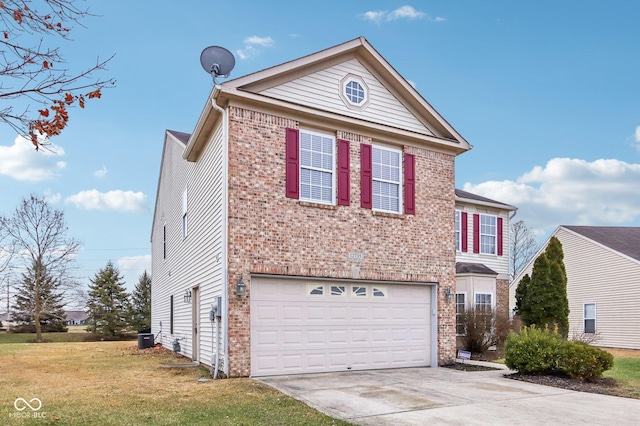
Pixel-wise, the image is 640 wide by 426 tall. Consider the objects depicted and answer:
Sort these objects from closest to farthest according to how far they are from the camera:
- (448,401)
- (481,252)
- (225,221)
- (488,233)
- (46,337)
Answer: (448,401) < (225,221) < (481,252) < (488,233) < (46,337)

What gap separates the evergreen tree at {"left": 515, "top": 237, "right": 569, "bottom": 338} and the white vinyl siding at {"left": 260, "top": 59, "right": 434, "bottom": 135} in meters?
8.49

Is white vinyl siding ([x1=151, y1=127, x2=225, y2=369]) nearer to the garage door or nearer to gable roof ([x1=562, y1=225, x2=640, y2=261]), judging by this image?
the garage door

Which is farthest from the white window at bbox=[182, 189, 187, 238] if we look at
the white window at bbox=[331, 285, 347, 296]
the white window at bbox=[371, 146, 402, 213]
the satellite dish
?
the white window at bbox=[371, 146, 402, 213]

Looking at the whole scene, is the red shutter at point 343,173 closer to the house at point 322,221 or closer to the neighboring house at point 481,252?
the house at point 322,221

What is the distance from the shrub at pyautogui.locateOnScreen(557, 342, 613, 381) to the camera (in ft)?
37.0

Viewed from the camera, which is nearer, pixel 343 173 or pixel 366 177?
pixel 343 173

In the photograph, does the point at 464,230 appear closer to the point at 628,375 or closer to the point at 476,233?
the point at 476,233

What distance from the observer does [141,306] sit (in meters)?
43.0

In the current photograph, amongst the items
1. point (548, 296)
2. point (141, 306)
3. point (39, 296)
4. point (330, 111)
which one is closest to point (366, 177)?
point (330, 111)

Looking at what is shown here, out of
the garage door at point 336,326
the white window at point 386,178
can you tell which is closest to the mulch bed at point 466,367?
the garage door at point 336,326

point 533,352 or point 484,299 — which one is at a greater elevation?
point 484,299

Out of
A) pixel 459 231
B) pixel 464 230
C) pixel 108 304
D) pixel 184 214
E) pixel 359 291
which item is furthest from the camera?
pixel 108 304

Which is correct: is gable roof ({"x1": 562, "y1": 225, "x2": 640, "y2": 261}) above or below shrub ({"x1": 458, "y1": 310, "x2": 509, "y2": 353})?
above

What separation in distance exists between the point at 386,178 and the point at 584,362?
6.11 metres
